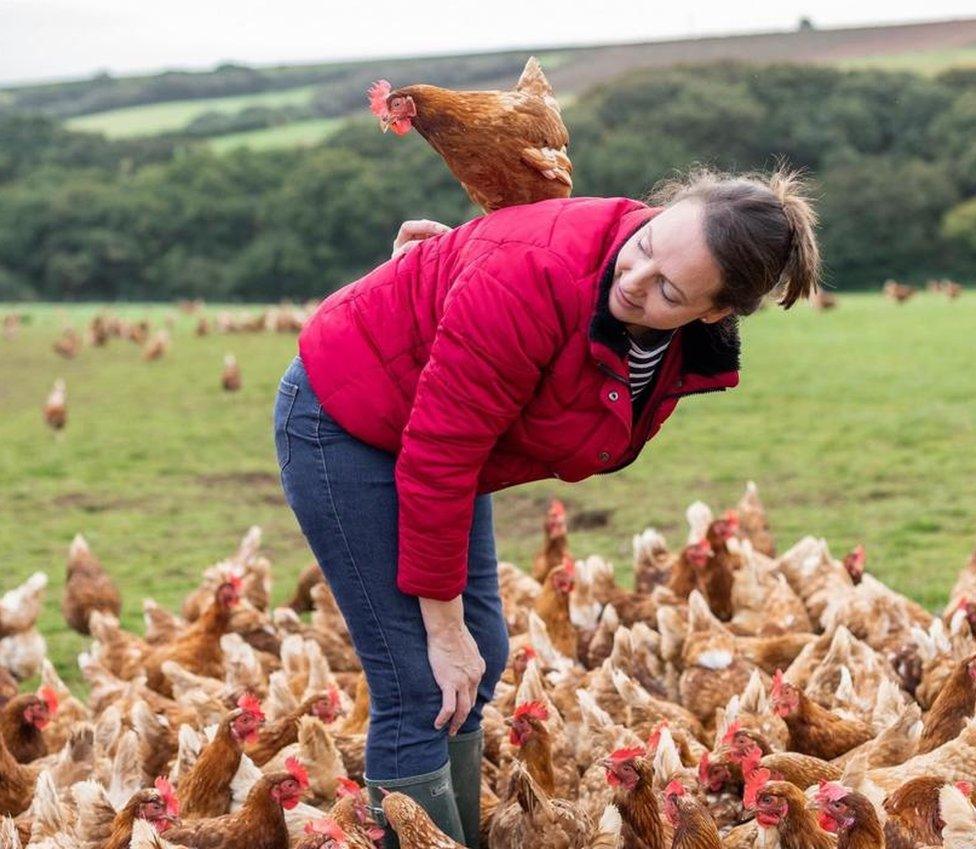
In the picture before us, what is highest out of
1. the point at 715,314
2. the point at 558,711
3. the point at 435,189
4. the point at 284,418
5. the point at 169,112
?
the point at 715,314

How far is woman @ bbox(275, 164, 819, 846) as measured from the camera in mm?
2223

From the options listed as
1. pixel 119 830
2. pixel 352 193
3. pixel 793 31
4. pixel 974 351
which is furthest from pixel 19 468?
pixel 793 31

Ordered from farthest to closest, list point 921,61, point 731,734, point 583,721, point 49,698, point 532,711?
point 921,61
point 49,698
point 583,721
point 532,711
point 731,734

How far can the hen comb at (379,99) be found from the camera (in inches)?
108

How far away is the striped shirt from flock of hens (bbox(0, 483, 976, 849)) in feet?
3.17

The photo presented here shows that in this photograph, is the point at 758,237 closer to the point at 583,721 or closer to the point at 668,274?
the point at 668,274

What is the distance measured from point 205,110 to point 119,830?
45.6 metres

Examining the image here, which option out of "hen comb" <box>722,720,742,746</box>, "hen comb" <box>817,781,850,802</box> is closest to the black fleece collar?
"hen comb" <box>817,781,850,802</box>

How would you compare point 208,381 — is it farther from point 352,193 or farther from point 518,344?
point 352,193

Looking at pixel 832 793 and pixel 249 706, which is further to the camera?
pixel 249 706

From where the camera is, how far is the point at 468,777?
3004 mm

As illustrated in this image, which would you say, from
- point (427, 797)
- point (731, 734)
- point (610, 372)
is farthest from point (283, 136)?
point (610, 372)

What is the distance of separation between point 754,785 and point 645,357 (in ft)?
3.78

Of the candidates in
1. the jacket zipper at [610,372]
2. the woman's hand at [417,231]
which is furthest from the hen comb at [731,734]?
the woman's hand at [417,231]
